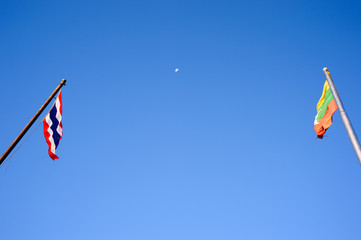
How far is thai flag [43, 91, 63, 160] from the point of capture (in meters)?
6.96

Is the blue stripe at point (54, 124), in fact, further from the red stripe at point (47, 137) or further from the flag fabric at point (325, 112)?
the flag fabric at point (325, 112)

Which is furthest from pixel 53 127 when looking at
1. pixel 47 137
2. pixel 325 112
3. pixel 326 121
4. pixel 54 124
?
pixel 325 112

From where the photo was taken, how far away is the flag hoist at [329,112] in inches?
209

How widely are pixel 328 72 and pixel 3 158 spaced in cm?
842

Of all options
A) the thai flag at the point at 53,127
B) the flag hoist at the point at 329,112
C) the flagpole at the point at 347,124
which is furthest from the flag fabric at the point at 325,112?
the thai flag at the point at 53,127

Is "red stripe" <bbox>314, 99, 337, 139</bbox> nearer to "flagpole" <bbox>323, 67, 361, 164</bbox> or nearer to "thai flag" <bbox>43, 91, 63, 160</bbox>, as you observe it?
"flagpole" <bbox>323, 67, 361, 164</bbox>

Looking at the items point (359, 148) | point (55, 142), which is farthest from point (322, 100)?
point (55, 142)

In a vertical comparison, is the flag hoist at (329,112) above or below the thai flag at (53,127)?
above

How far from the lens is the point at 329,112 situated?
6797mm

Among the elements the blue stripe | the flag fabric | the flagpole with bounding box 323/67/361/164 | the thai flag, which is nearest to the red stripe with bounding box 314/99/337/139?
the flag fabric

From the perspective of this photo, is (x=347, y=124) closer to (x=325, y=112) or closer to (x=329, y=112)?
(x=329, y=112)

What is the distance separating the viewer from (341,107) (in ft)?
19.0

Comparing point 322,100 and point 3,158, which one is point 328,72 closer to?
point 322,100

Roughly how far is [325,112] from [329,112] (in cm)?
30
